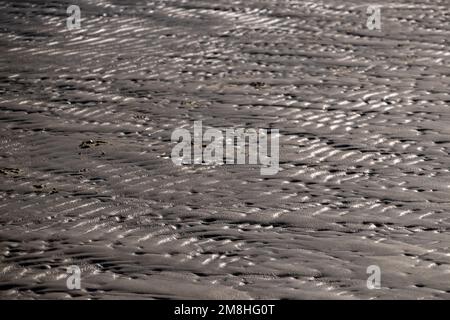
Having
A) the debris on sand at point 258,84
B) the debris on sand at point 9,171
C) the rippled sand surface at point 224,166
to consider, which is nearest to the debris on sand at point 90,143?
the rippled sand surface at point 224,166

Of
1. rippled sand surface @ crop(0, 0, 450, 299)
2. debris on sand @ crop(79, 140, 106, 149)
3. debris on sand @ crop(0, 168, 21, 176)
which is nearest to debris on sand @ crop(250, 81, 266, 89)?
rippled sand surface @ crop(0, 0, 450, 299)

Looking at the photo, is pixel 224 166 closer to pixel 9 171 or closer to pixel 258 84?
pixel 9 171

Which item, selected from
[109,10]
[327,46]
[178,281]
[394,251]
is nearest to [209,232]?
[178,281]

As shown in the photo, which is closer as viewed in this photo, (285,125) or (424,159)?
(424,159)

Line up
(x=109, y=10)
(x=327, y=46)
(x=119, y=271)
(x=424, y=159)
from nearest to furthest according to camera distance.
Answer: (x=119, y=271), (x=424, y=159), (x=327, y=46), (x=109, y=10)

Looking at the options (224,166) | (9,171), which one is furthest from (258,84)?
(9,171)

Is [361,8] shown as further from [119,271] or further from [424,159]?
[119,271]

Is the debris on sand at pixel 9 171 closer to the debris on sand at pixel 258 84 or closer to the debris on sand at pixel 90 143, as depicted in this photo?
the debris on sand at pixel 90 143

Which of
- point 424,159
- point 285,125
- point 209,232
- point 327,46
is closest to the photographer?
point 209,232
